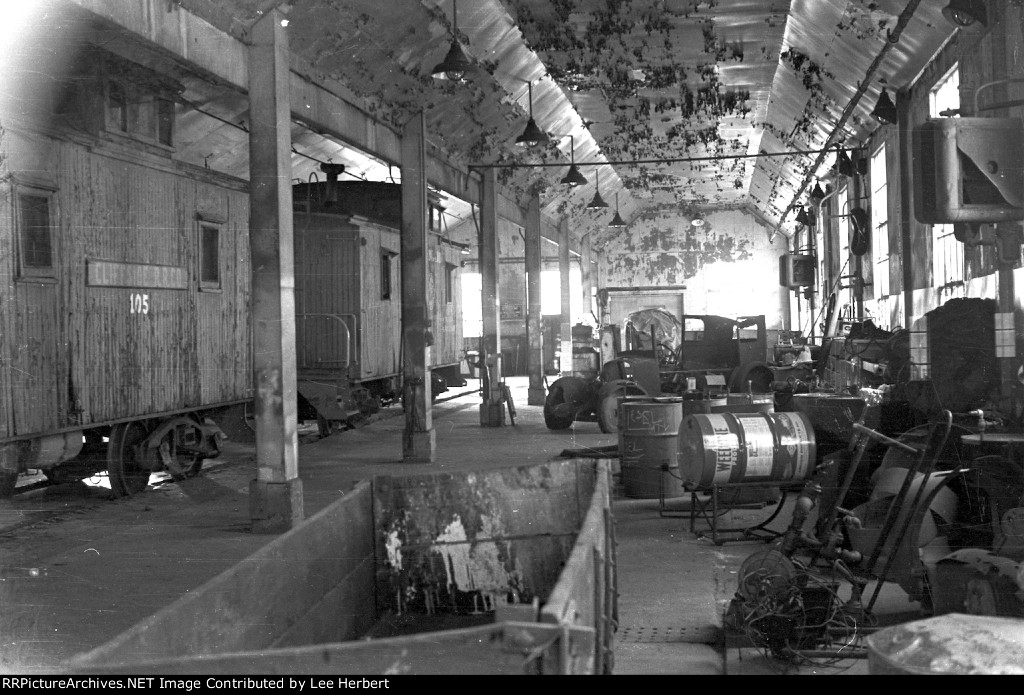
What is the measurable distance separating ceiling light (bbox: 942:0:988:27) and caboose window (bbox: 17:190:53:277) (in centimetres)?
868

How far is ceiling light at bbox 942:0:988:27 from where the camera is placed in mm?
8602

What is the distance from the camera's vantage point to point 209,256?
41.0 feet

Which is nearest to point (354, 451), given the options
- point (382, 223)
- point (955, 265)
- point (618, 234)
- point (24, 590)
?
point (382, 223)

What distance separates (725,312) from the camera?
37562 mm

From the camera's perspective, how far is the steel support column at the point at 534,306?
22234 mm

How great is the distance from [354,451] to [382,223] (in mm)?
5230

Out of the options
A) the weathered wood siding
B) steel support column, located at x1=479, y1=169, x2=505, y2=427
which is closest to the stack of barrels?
the weathered wood siding

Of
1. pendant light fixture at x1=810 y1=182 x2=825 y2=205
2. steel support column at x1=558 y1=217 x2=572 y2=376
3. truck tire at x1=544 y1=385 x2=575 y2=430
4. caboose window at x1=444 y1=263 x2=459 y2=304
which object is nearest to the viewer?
truck tire at x1=544 y1=385 x2=575 y2=430

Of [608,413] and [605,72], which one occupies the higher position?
[605,72]

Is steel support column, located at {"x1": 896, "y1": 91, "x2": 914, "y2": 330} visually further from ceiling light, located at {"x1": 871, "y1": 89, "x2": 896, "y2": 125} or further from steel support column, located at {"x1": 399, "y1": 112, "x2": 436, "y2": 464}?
steel support column, located at {"x1": 399, "y1": 112, "x2": 436, "y2": 464}

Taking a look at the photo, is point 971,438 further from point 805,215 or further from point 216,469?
point 805,215

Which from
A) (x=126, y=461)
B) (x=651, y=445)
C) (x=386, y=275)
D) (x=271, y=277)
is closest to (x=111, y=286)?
(x=126, y=461)

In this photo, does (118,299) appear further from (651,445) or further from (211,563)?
(651,445)

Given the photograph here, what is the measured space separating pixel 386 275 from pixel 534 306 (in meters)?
5.56
